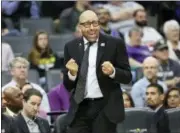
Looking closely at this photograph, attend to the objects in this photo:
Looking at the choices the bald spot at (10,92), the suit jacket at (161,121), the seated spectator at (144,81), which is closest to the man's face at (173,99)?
the seated spectator at (144,81)

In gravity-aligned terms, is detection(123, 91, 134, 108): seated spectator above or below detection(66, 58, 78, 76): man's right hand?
below

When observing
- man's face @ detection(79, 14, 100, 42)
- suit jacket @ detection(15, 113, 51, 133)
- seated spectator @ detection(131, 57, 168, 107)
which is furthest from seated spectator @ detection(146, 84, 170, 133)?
man's face @ detection(79, 14, 100, 42)

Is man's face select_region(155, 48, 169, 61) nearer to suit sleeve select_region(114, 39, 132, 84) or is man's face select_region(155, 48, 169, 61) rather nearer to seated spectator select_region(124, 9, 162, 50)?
seated spectator select_region(124, 9, 162, 50)

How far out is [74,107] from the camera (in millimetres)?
6094

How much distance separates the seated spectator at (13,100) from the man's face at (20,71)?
1.05 metres

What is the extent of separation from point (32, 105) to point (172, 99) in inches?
73.8

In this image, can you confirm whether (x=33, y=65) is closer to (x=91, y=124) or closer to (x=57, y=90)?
(x=57, y=90)

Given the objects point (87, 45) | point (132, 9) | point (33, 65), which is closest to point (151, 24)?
point (132, 9)

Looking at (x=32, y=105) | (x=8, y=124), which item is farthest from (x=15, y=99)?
(x=8, y=124)

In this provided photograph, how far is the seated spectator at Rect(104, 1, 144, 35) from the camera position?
11.3 meters

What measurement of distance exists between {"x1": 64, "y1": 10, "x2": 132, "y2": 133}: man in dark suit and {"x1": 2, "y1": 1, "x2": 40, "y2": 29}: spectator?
5179mm

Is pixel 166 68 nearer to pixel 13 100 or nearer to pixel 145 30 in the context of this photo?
pixel 145 30

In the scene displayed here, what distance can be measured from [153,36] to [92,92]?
5.26 m

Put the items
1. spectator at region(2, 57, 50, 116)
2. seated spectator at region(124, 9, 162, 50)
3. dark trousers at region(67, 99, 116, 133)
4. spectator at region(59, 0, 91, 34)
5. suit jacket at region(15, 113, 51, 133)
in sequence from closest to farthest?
dark trousers at region(67, 99, 116, 133) → suit jacket at region(15, 113, 51, 133) → spectator at region(2, 57, 50, 116) → spectator at region(59, 0, 91, 34) → seated spectator at region(124, 9, 162, 50)
